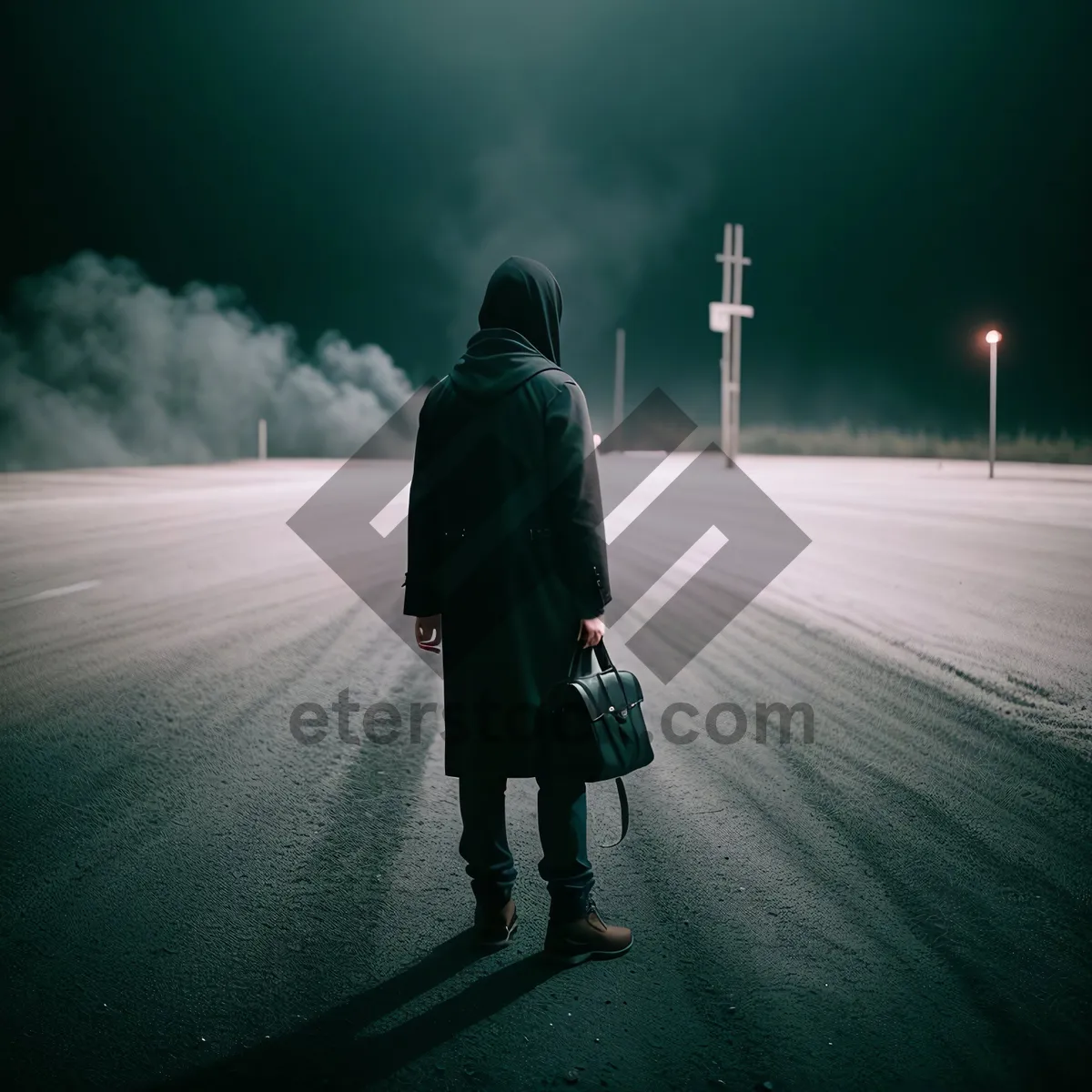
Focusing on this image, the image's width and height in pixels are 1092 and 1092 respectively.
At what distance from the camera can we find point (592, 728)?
2801mm

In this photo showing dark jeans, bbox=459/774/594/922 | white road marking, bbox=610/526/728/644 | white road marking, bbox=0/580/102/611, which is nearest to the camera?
dark jeans, bbox=459/774/594/922

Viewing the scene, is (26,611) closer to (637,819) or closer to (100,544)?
(100,544)

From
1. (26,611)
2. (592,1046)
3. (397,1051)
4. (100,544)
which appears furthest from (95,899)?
(100,544)

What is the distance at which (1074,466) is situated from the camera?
29.4 meters

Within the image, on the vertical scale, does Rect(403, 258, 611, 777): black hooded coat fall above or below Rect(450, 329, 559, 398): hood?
below

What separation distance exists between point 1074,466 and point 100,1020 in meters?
32.2

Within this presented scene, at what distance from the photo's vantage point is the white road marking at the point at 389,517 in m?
14.8

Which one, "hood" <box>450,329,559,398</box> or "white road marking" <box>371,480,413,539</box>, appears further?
"white road marking" <box>371,480,413,539</box>

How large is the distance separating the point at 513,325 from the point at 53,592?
7.64 metres

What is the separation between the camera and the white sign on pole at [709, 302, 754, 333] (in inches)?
974

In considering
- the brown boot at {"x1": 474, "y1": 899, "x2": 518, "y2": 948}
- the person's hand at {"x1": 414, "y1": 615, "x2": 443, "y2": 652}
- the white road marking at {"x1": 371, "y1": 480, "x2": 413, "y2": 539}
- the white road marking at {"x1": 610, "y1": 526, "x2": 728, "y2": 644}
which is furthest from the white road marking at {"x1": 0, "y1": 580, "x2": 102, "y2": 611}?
the brown boot at {"x1": 474, "y1": 899, "x2": 518, "y2": 948}

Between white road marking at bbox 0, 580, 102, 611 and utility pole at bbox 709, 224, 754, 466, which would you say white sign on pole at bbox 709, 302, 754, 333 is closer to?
utility pole at bbox 709, 224, 754, 466

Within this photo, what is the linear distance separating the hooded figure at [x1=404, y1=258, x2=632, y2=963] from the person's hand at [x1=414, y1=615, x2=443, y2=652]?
0.11m

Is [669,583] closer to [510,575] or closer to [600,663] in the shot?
[600,663]
